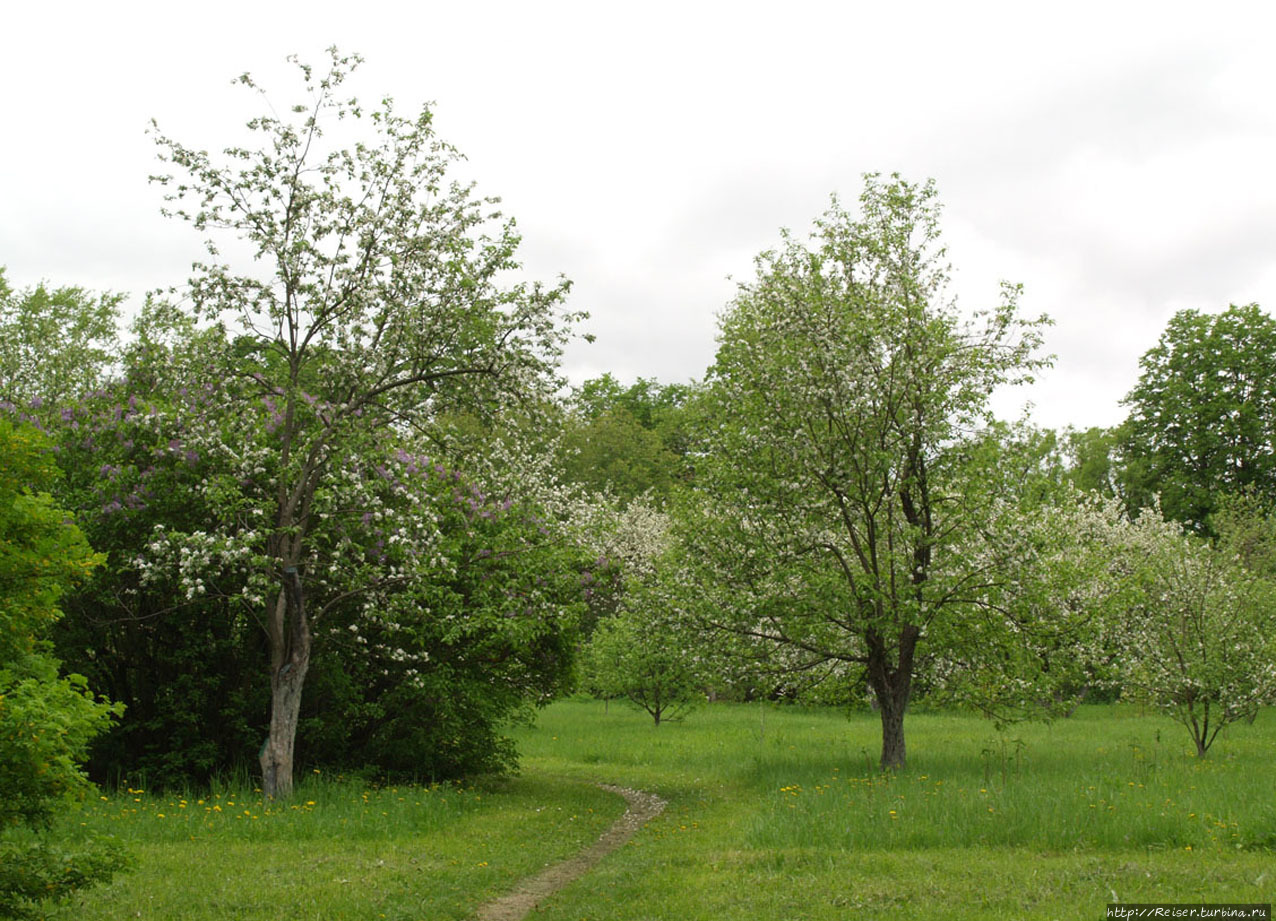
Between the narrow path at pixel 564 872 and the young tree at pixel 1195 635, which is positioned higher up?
the young tree at pixel 1195 635

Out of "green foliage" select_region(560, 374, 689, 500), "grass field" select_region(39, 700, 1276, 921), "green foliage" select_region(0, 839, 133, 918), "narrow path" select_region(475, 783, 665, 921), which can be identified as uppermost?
"green foliage" select_region(560, 374, 689, 500)

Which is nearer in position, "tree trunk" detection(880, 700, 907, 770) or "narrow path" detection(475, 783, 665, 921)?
"narrow path" detection(475, 783, 665, 921)

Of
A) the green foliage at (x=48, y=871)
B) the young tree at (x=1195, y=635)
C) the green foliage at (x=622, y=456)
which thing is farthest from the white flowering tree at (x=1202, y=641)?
the green foliage at (x=622, y=456)

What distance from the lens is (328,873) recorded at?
32.1 ft

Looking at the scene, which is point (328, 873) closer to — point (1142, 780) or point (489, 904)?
point (489, 904)

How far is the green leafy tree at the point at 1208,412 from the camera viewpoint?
46.2m

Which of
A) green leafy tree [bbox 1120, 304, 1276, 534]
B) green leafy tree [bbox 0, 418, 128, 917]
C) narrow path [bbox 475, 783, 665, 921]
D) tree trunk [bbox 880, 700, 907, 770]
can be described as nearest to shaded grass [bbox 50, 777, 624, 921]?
narrow path [bbox 475, 783, 665, 921]

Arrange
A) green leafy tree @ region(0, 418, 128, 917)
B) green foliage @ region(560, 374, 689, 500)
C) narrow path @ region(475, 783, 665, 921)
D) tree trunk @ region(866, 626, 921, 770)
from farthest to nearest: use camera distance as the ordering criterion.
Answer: green foliage @ region(560, 374, 689, 500) < tree trunk @ region(866, 626, 921, 770) < narrow path @ region(475, 783, 665, 921) < green leafy tree @ region(0, 418, 128, 917)


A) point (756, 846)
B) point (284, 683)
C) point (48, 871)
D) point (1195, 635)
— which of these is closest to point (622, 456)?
point (1195, 635)

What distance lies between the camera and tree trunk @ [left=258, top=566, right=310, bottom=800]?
13.9m

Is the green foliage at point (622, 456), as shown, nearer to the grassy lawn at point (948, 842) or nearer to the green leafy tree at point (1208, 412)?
the green leafy tree at point (1208, 412)

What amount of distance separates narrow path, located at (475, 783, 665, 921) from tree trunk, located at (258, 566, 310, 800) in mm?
4624

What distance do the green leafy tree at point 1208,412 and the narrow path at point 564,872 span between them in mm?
40141

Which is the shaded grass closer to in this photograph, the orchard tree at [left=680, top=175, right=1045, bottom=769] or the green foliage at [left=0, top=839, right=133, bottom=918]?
the green foliage at [left=0, top=839, right=133, bottom=918]
